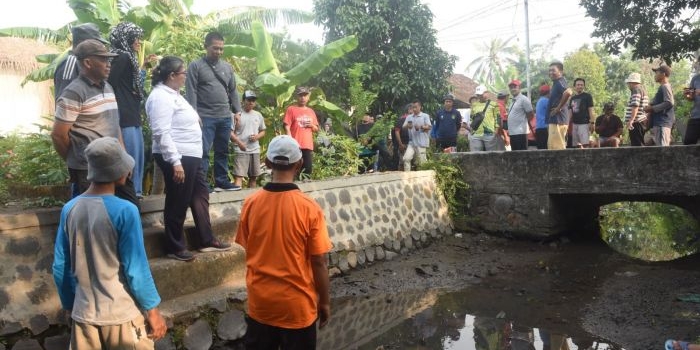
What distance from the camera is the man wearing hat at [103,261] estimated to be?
2279 millimetres

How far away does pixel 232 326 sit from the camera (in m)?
4.27

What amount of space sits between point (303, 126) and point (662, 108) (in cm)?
498

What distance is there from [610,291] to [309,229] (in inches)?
182

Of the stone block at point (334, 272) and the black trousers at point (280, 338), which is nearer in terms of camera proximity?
the black trousers at point (280, 338)

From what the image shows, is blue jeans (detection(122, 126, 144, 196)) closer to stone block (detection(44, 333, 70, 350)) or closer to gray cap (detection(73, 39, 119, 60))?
gray cap (detection(73, 39, 119, 60))

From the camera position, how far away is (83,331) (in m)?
2.29

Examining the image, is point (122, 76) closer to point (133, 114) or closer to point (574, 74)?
point (133, 114)

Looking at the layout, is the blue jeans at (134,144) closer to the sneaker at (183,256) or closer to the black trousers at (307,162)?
the sneaker at (183,256)

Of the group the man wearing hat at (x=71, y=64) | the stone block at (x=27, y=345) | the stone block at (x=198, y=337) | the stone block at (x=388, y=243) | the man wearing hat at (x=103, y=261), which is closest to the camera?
the man wearing hat at (x=103, y=261)

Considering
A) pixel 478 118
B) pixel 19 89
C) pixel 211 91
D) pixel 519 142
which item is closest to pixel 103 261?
pixel 211 91

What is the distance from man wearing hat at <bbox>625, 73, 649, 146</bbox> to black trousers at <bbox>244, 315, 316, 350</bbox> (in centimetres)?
670

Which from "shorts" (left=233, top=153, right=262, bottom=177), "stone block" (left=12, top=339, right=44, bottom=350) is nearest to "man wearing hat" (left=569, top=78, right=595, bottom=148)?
"shorts" (left=233, top=153, right=262, bottom=177)

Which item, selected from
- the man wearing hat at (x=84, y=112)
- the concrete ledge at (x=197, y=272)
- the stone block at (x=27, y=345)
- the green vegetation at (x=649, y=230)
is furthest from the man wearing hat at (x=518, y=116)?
the stone block at (x=27, y=345)

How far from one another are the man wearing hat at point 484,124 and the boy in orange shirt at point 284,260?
23.4 ft
